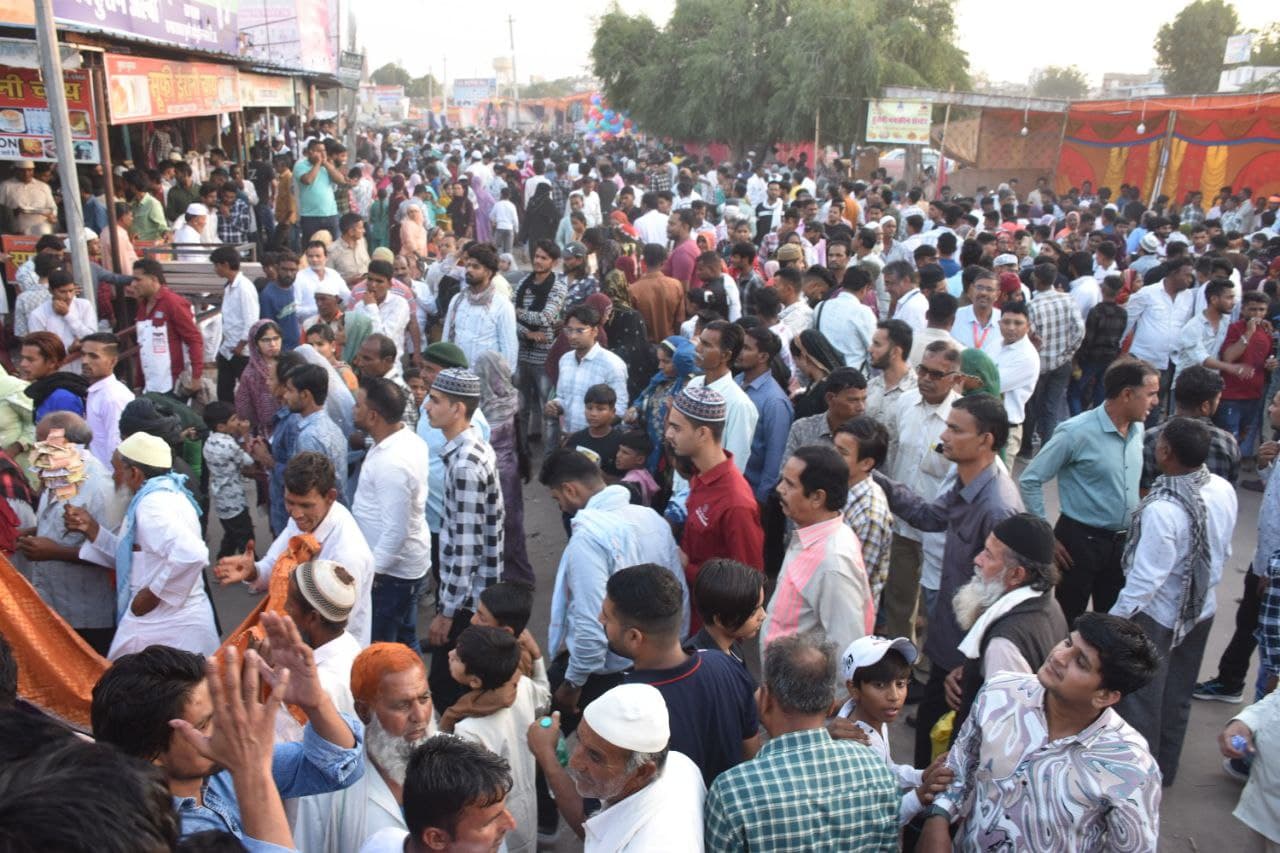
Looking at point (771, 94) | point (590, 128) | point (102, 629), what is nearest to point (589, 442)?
point (102, 629)

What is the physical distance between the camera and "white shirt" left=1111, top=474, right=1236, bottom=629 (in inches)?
148

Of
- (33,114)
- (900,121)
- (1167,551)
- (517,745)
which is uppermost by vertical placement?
(900,121)

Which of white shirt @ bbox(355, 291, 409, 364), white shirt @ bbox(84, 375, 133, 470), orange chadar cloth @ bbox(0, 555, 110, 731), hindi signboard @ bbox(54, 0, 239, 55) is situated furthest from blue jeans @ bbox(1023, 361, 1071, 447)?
hindi signboard @ bbox(54, 0, 239, 55)

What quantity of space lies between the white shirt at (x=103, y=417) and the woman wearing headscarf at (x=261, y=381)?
2.74 feet

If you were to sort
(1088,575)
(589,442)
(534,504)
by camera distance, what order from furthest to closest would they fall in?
(534,504) → (589,442) → (1088,575)

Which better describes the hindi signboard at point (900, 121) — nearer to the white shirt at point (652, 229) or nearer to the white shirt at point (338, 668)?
the white shirt at point (652, 229)

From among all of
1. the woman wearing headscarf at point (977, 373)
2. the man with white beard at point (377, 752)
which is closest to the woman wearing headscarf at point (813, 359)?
the woman wearing headscarf at point (977, 373)

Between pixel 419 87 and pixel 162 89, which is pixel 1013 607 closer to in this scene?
pixel 162 89

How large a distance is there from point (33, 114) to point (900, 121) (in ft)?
58.6

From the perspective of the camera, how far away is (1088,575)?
185 inches

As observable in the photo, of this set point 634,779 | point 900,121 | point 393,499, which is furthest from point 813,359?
point 900,121

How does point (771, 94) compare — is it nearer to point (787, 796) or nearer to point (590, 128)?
point (590, 128)

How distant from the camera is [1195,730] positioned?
4.81m

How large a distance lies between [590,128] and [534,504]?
40167 millimetres
